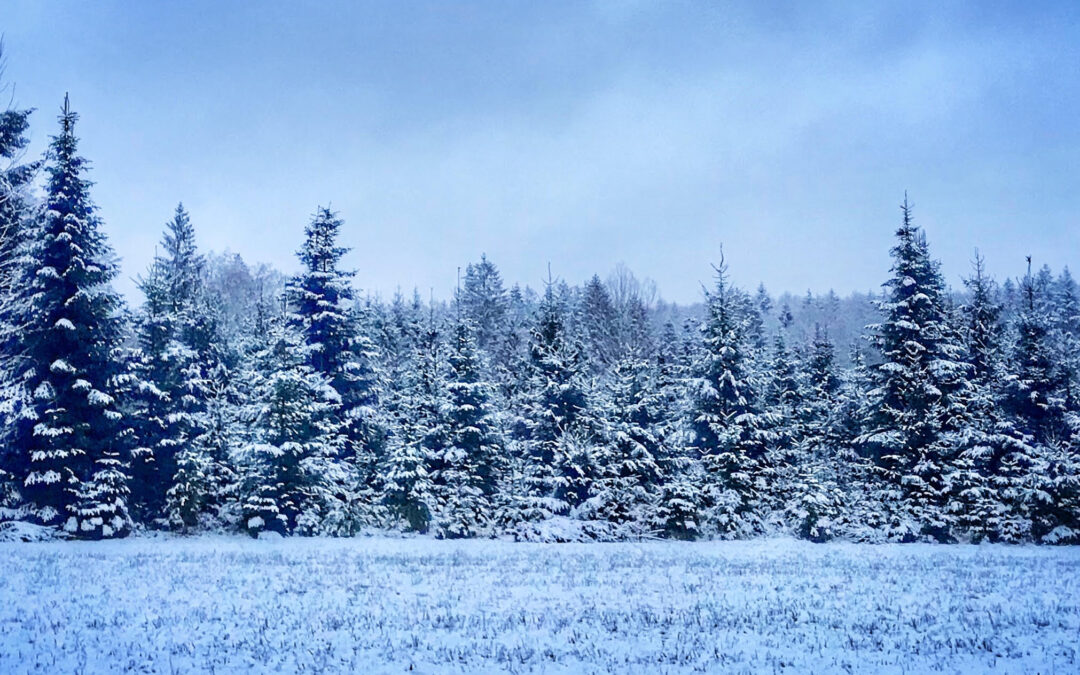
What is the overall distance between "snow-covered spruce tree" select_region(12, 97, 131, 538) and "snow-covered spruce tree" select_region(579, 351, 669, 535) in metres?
19.2

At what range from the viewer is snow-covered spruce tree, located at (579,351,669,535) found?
30.7 meters

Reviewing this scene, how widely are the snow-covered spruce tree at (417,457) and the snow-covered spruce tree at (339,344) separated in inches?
68.1

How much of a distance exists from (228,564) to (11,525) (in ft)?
41.2

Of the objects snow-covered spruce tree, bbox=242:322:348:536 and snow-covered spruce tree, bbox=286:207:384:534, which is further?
snow-covered spruce tree, bbox=286:207:384:534

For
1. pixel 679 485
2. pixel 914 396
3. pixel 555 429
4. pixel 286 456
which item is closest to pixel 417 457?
pixel 286 456

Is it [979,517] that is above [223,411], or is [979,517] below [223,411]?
below

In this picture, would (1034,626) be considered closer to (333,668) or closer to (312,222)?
(333,668)

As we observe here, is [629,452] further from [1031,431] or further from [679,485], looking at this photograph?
[1031,431]

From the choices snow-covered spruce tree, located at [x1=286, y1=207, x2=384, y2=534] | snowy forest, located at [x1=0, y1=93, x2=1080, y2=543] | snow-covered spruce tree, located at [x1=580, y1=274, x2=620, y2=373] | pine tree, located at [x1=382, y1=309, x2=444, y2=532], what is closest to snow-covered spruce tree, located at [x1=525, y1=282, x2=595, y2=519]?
snowy forest, located at [x1=0, y1=93, x2=1080, y2=543]

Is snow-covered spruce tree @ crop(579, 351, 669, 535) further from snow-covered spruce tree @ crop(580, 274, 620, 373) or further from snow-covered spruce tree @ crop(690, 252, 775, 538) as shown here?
snow-covered spruce tree @ crop(580, 274, 620, 373)

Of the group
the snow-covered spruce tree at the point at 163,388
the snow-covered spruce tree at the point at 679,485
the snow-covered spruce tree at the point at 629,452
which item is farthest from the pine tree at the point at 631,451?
the snow-covered spruce tree at the point at 163,388

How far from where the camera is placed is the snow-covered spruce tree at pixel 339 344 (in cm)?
3428

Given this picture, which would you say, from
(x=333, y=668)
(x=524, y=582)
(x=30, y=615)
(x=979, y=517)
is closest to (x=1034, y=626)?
(x=524, y=582)

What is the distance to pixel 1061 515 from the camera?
1052 inches
